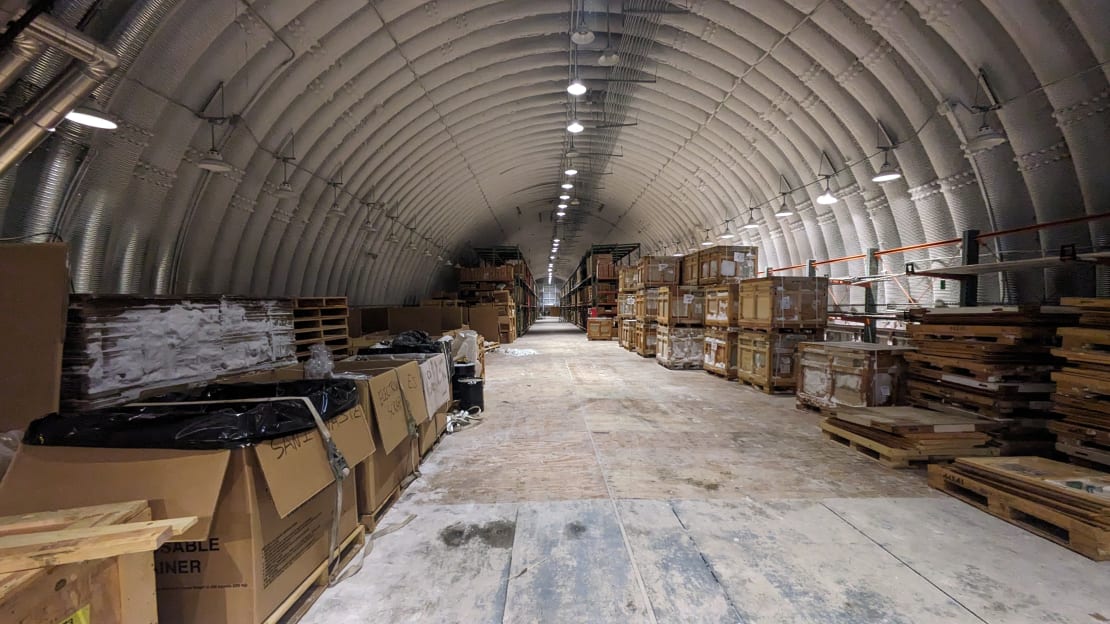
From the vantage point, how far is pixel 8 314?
9.43 feet

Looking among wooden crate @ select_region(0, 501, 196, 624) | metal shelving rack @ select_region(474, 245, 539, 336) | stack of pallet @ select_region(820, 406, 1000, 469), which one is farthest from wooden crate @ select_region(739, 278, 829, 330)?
metal shelving rack @ select_region(474, 245, 539, 336)

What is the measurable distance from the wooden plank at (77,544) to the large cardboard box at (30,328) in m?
2.08

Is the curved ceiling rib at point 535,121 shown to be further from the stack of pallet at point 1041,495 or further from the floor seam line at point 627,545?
the floor seam line at point 627,545

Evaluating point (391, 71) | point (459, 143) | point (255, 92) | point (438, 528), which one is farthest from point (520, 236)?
point (438, 528)

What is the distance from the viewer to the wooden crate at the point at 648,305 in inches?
525

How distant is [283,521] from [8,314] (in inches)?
95.5

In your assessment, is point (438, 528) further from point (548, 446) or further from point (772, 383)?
point (772, 383)

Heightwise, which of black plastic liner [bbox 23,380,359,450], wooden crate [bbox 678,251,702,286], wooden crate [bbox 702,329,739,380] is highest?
wooden crate [bbox 678,251,702,286]

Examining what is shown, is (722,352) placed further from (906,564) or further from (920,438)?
(906,564)

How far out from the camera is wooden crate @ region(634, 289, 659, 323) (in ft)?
43.7

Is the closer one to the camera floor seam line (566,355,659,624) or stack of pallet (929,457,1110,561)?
floor seam line (566,355,659,624)

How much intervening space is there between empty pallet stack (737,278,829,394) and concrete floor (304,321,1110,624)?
10.0ft

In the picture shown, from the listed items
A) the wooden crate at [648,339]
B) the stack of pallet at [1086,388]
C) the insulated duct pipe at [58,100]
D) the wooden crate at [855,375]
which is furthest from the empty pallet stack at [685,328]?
the insulated duct pipe at [58,100]

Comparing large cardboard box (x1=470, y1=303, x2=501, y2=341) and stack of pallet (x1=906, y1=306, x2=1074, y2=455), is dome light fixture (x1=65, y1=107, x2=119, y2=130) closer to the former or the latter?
stack of pallet (x1=906, y1=306, x2=1074, y2=455)
